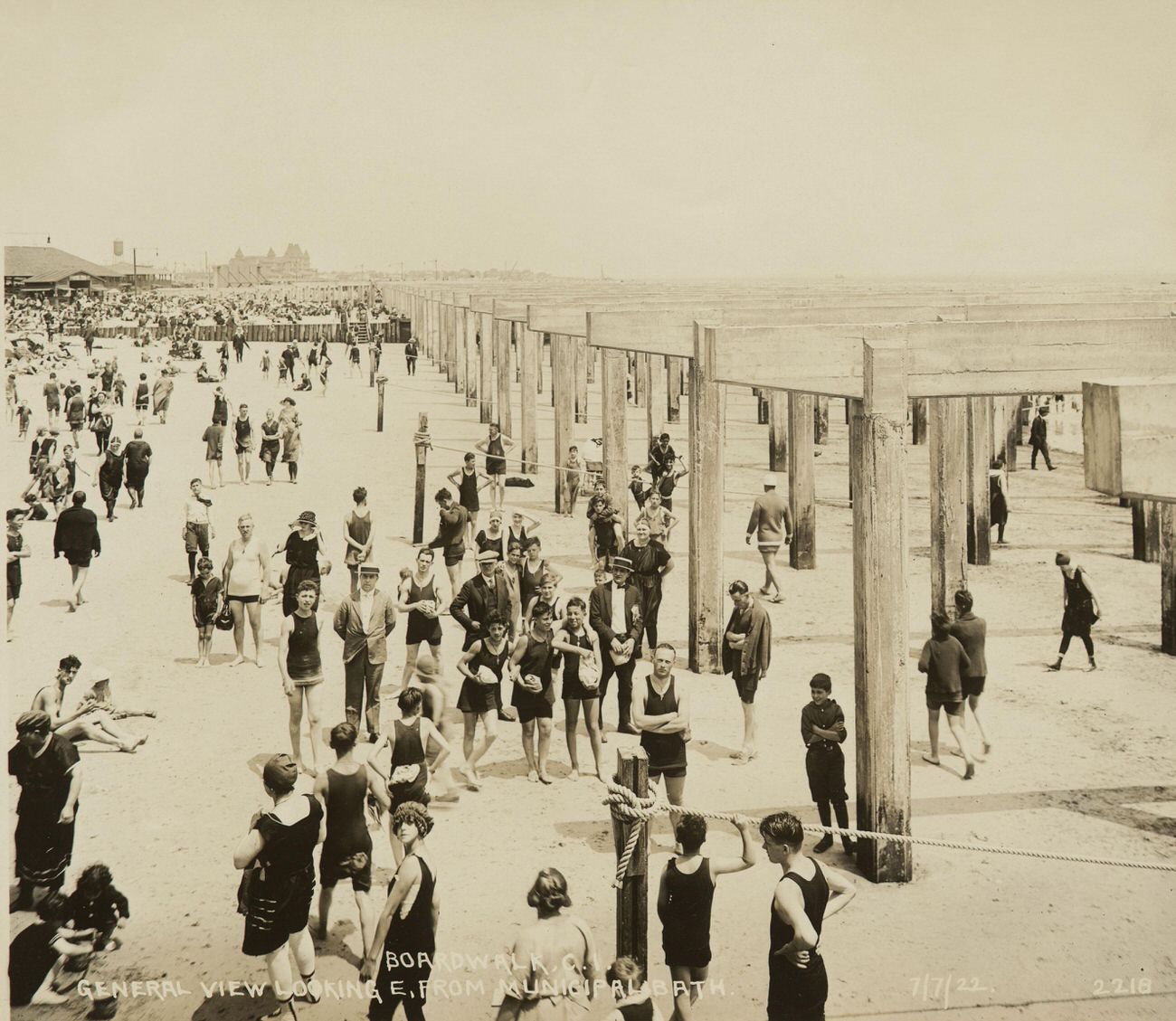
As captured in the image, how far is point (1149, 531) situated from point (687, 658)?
765 centimetres

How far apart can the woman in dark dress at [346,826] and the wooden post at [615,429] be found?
8.40m

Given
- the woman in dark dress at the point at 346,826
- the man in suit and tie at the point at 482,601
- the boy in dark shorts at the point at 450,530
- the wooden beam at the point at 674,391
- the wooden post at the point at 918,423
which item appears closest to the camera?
the woman in dark dress at the point at 346,826

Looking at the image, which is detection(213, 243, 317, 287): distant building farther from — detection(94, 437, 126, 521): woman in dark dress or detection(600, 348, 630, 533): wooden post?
detection(600, 348, 630, 533): wooden post

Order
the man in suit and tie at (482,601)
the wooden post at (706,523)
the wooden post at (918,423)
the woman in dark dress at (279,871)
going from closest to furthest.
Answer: the woman in dark dress at (279,871) < the man in suit and tie at (482,601) < the wooden post at (706,523) < the wooden post at (918,423)

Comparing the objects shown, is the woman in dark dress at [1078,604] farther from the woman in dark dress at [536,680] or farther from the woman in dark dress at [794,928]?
the woman in dark dress at [794,928]

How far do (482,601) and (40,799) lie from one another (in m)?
3.34

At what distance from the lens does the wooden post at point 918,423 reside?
2536cm

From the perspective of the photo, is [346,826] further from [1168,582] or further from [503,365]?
[503,365]

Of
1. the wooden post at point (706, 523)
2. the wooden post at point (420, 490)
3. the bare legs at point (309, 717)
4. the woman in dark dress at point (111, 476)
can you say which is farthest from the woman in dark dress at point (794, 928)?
the woman in dark dress at point (111, 476)

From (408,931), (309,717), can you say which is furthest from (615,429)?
(408,931)

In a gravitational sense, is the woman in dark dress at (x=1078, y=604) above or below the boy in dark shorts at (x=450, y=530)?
below

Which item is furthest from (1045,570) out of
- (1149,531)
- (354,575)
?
(354,575)

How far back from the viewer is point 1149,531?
14820mm

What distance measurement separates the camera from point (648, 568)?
32.6 feet
